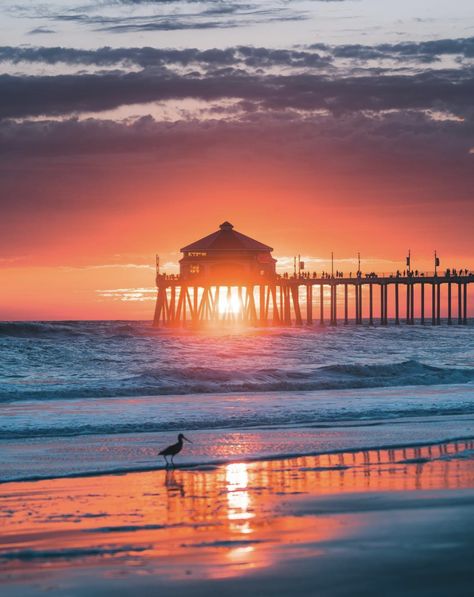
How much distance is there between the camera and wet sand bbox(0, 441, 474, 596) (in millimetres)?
7902

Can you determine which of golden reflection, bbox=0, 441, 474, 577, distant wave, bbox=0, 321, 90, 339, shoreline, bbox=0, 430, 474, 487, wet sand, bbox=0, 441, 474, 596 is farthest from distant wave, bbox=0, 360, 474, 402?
distant wave, bbox=0, 321, 90, 339

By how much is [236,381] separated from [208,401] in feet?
23.8

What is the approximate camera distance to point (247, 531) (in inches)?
373

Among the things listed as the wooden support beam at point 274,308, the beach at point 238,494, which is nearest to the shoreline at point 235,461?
the beach at point 238,494

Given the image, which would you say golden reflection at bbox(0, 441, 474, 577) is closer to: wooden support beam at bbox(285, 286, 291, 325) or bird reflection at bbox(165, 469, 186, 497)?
bird reflection at bbox(165, 469, 186, 497)

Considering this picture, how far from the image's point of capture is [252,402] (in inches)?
1000

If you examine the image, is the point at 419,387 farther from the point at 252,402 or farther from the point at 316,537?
the point at 316,537

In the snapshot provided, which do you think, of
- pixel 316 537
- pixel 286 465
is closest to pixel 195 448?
pixel 286 465

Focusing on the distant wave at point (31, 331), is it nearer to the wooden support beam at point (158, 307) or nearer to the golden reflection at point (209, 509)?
the wooden support beam at point (158, 307)

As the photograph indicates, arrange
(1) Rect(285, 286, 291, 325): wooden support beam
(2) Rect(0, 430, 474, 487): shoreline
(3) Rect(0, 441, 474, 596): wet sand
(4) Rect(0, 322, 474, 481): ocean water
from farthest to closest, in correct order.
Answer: (1) Rect(285, 286, 291, 325): wooden support beam
(4) Rect(0, 322, 474, 481): ocean water
(2) Rect(0, 430, 474, 487): shoreline
(3) Rect(0, 441, 474, 596): wet sand

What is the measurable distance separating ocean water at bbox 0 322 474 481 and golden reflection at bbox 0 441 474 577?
1.25 meters

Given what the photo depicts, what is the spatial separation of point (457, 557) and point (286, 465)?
17.5ft

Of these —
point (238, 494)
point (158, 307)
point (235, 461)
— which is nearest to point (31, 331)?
point (158, 307)

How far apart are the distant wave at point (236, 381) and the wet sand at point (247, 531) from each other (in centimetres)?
1526
